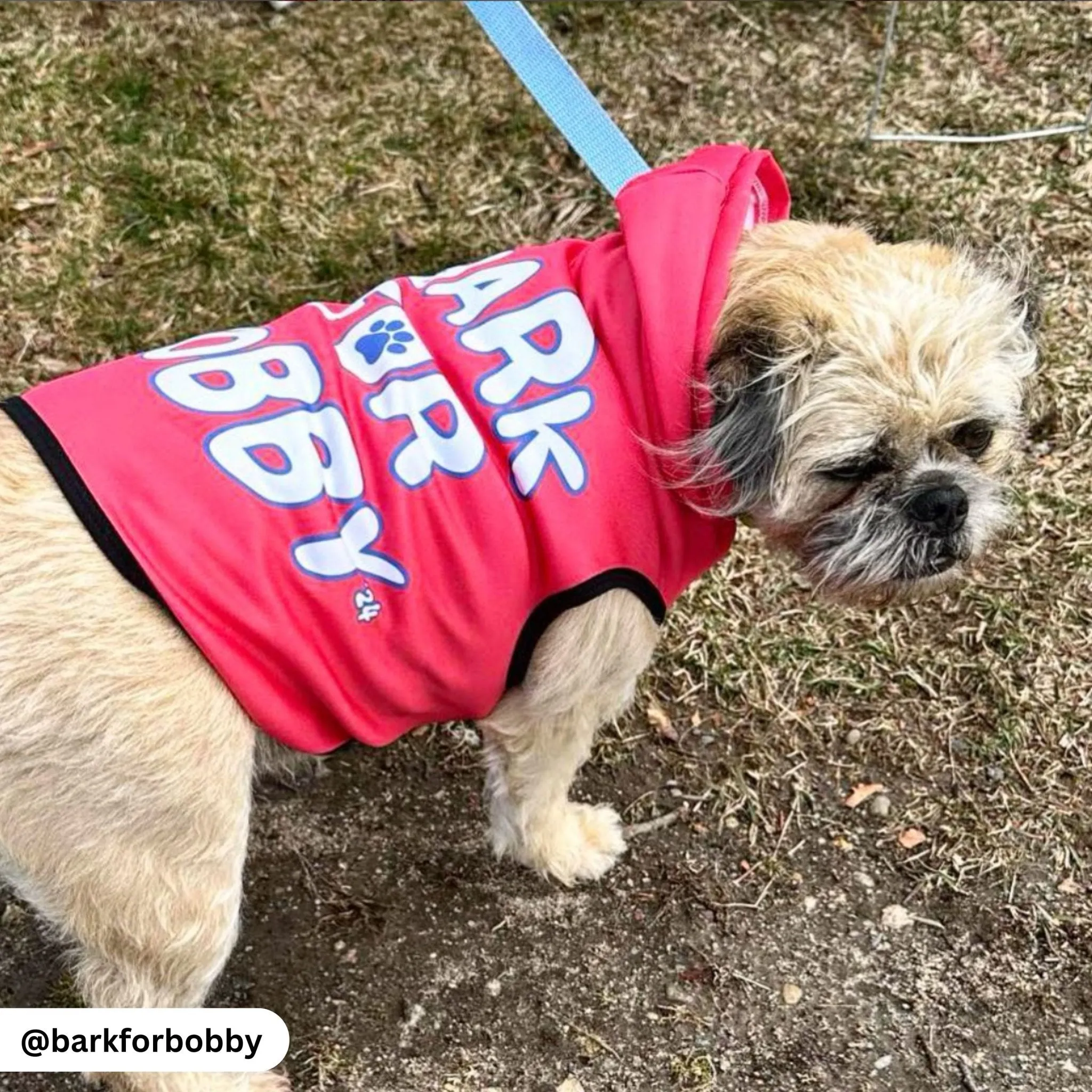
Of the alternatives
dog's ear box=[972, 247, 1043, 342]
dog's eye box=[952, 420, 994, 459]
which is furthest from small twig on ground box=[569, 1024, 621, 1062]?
dog's ear box=[972, 247, 1043, 342]

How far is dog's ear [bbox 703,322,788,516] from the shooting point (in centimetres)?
234

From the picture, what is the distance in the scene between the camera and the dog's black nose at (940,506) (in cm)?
245

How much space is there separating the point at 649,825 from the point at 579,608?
4.04 ft

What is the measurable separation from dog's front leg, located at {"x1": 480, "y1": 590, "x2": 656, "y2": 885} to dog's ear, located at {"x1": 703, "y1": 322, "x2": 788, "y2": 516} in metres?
0.39

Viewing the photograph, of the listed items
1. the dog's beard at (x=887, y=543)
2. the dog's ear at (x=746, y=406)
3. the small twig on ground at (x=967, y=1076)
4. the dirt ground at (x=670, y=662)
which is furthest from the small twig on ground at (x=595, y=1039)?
the dog's ear at (x=746, y=406)

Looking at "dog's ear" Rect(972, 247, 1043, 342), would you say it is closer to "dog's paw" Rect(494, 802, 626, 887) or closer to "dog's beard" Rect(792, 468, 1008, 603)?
"dog's beard" Rect(792, 468, 1008, 603)

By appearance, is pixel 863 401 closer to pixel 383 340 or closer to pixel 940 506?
pixel 940 506

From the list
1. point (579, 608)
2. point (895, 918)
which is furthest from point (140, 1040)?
point (895, 918)

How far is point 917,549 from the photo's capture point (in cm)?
250

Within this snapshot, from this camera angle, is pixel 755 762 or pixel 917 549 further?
pixel 755 762

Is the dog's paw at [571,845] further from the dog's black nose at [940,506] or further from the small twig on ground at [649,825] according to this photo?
the dog's black nose at [940,506]

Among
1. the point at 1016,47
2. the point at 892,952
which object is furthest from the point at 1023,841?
the point at 1016,47

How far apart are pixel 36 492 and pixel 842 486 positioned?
1650 millimetres

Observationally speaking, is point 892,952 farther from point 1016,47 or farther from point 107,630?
point 1016,47
